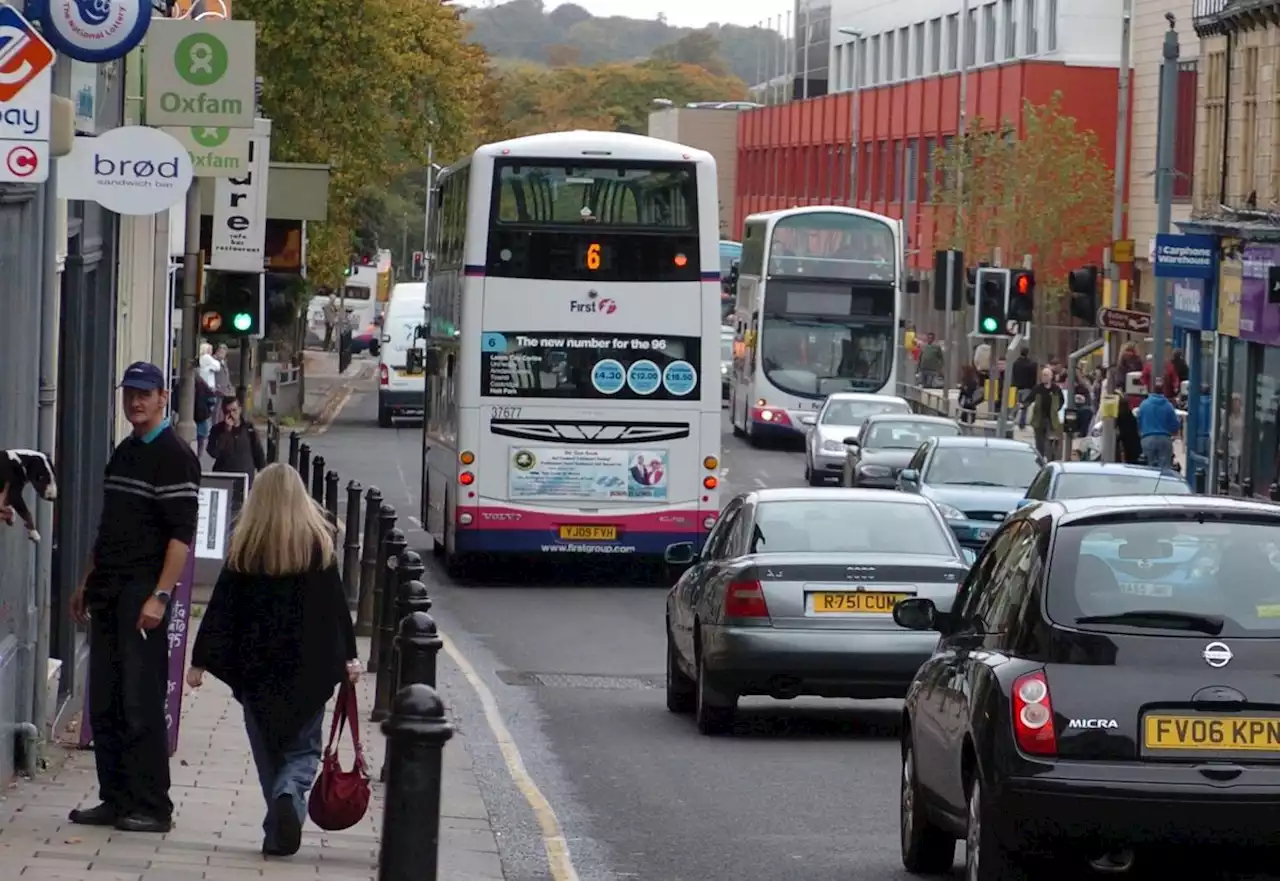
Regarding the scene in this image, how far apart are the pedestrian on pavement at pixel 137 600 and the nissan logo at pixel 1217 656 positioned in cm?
385

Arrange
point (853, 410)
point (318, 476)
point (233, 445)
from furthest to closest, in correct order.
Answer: point (853, 410), point (318, 476), point (233, 445)

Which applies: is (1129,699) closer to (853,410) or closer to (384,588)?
(384,588)

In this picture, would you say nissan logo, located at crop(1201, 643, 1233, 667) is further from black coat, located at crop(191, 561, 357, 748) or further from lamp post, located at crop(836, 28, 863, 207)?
lamp post, located at crop(836, 28, 863, 207)

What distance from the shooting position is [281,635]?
932 centimetres

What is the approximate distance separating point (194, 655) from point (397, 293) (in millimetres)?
50726

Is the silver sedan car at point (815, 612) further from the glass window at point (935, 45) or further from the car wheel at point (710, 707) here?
the glass window at point (935, 45)

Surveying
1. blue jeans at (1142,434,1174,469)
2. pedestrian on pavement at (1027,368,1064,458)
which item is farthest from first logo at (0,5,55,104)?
pedestrian on pavement at (1027,368,1064,458)

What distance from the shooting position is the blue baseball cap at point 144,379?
31.9 ft

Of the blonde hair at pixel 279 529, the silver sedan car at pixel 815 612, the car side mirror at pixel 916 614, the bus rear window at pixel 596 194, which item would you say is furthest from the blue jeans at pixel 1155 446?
the blonde hair at pixel 279 529

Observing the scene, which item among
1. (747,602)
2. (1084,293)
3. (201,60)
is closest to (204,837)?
(747,602)

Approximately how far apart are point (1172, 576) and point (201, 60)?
398 inches

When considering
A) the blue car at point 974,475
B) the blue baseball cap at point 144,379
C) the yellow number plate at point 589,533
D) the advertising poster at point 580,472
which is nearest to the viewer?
the blue baseball cap at point 144,379

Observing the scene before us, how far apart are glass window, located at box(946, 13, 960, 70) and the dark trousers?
248ft

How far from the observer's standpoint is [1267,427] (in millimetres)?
38219
